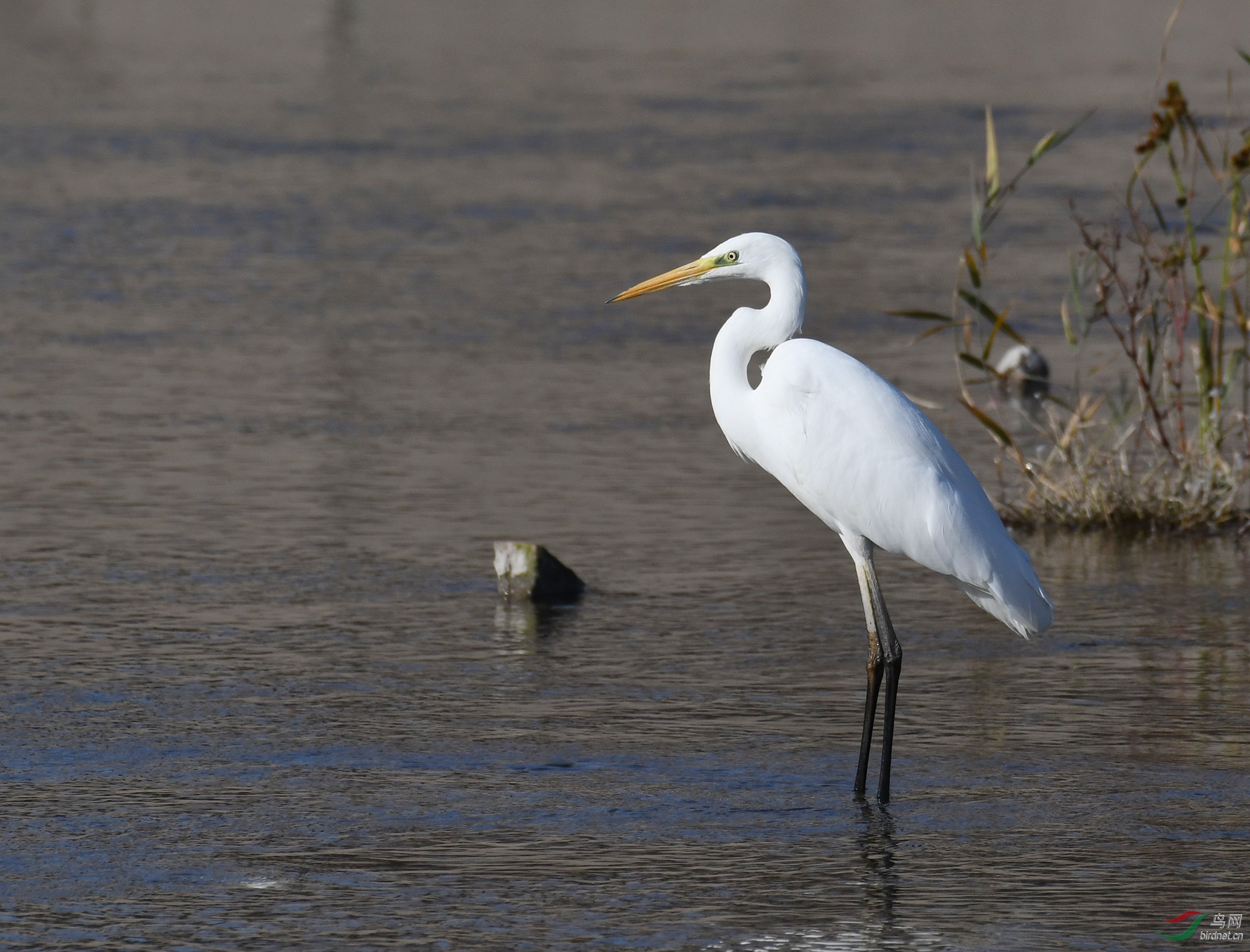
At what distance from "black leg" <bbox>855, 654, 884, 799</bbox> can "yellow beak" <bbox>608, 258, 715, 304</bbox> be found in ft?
3.98

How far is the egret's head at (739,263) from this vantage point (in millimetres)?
6215

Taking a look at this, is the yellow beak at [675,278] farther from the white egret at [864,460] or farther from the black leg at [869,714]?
the black leg at [869,714]

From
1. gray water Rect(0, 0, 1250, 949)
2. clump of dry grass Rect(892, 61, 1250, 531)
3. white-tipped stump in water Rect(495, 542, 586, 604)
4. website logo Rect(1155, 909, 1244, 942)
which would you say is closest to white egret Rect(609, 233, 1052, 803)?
gray water Rect(0, 0, 1250, 949)

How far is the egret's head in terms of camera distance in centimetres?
621

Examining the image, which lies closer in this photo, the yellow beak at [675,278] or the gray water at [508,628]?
the gray water at [508,628]

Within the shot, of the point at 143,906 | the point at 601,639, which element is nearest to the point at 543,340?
the point at 601,639

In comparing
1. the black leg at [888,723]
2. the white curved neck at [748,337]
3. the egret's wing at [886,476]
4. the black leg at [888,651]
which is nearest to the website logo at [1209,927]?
the black leg at [888,723]

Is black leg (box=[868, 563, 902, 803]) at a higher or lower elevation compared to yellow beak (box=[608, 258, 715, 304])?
lower

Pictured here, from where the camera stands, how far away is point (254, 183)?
771 inches

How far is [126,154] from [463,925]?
1768cm

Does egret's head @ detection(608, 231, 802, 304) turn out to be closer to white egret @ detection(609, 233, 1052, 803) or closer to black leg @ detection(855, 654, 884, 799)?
white egret @ detection(609, 233, 1052, 803)

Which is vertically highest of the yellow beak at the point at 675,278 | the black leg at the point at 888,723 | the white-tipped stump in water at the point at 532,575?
the yellow beak at the point at 675,278

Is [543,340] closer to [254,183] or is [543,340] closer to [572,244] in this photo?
[572,244]

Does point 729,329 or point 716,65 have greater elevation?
point 716,65
